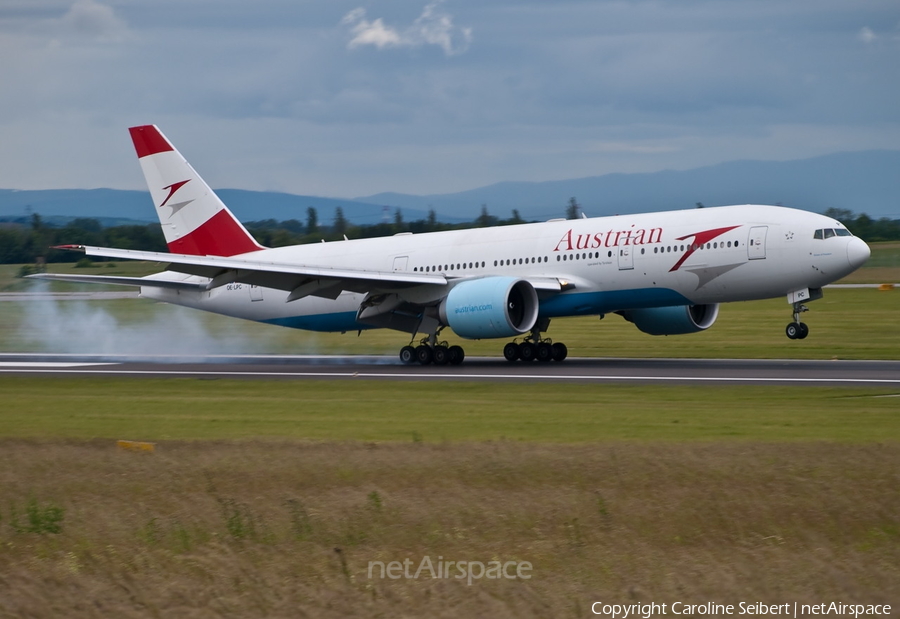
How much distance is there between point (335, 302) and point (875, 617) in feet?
87.4

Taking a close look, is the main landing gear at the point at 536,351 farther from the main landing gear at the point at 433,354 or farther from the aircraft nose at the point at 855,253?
the aircraft nose at the point at 855,253

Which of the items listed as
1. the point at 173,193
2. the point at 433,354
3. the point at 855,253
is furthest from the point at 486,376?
the point at 173,193

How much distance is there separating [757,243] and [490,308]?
22.0ft

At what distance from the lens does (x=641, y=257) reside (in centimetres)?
2892

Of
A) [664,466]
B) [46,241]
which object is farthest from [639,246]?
[46,241]

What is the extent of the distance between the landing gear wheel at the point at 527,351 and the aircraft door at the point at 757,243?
6944 mm

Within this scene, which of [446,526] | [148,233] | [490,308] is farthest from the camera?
[148,233]

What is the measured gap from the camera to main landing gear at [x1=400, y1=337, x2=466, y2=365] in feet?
102

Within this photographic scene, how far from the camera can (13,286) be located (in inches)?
2249

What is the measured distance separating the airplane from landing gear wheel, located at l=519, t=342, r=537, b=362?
3 centimetres

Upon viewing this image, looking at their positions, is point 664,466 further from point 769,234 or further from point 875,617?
point 769,234

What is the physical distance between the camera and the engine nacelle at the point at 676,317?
32.0 m

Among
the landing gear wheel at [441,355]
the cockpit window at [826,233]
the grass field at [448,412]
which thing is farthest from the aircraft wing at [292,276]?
the cockpit window at [826,233]

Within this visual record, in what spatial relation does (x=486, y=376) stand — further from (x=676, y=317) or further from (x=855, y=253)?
(x=855, y=253)
